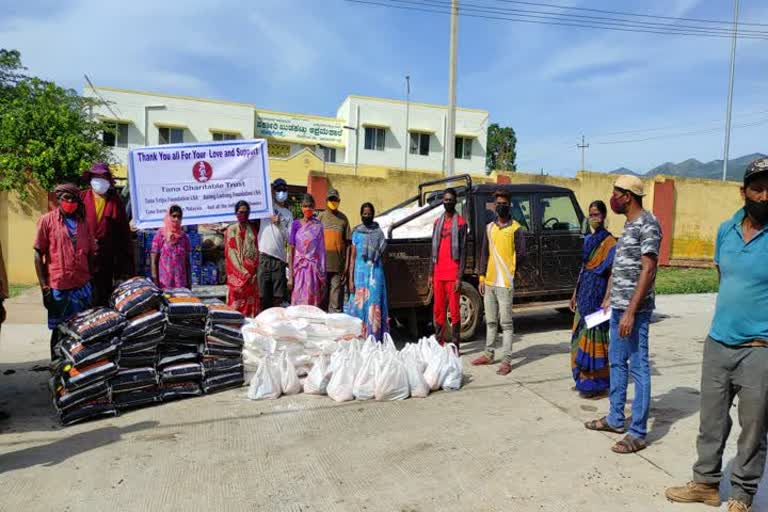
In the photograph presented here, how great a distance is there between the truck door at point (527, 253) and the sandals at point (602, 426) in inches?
132

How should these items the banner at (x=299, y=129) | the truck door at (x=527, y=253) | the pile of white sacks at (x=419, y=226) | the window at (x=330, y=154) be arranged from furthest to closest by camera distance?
the window at (x=330, y=154)
the banner at (x=299, y=129)
the truck door at (x=527, y=253)
the pile of white sacks at (x=419, y=226)

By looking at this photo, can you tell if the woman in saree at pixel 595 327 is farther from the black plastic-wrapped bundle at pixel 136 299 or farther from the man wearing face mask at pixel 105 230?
the man wearing face mask at pixel 105 230

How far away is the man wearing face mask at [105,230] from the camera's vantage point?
5707 mm

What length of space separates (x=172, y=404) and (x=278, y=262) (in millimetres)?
2288

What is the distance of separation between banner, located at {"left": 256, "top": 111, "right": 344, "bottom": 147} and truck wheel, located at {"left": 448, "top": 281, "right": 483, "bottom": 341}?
27809 millimetres

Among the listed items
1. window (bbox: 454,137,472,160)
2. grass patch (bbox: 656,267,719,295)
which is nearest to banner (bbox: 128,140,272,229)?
grass patch (bbox: 656,267,719,295)

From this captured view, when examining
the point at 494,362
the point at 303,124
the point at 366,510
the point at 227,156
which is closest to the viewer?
the point at 366,510

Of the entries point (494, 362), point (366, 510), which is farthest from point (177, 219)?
point (366, 510)

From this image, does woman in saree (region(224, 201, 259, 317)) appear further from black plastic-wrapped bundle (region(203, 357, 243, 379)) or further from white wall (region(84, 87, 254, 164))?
white wall (region(84, 87, 254, 164))

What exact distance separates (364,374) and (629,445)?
86.8 inches

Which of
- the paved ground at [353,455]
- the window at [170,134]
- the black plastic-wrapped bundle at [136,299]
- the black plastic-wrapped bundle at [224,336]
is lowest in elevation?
the paved ground at [353,455]

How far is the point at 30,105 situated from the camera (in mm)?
12797

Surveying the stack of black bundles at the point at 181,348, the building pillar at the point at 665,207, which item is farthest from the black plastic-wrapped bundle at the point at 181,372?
the building pillar at the point at 665,207

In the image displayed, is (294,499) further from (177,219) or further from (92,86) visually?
(92,86)
